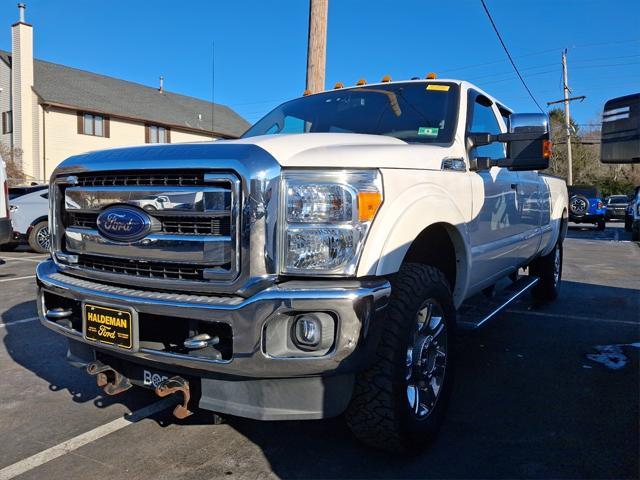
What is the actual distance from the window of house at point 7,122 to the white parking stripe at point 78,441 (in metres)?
27.6

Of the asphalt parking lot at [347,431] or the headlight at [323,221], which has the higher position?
the headlight at [323,221]

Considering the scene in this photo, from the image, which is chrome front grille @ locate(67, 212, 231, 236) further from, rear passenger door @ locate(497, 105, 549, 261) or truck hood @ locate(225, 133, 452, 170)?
rear passenger door @ locate(497, 105, 549, 261)

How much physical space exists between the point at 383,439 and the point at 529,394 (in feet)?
5.05

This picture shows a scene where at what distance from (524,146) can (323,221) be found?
1760 mm

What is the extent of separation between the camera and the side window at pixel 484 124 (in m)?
3.96

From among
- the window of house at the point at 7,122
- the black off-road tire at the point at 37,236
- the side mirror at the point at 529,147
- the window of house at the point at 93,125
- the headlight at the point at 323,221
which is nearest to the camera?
the headlight at the point at 323,221

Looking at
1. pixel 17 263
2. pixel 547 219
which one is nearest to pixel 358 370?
pixel 547 219

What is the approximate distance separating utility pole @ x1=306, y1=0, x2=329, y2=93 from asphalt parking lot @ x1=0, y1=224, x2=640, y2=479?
6176mm

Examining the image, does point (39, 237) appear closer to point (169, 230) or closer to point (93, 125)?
point (169, 230)

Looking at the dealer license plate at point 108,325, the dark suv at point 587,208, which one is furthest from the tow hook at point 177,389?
the dark suv at point 587,208

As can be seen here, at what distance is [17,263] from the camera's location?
1052 cm

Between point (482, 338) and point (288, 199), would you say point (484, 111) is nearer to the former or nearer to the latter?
point (482, 338)

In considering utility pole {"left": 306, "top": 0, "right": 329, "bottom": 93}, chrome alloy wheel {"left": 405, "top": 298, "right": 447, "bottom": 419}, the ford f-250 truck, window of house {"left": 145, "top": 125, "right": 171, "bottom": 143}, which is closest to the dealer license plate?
the ford f-250 truck

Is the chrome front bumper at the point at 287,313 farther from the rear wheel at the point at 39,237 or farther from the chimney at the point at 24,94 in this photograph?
the chimney at the point at 24,94
